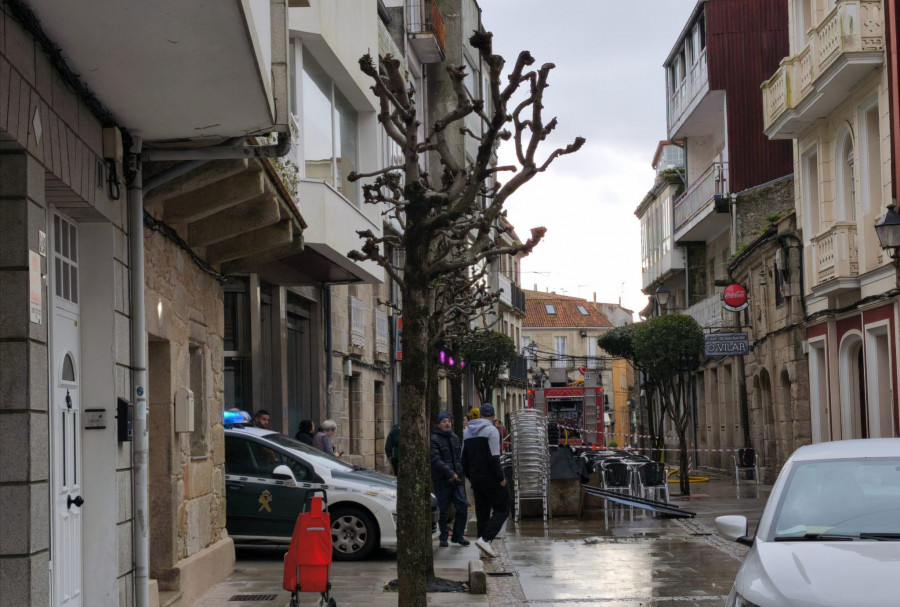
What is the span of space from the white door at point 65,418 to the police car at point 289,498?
659 cm

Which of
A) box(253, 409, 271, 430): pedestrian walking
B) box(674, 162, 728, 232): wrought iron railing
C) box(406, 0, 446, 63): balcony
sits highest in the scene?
box(406, 0, 446, 63): balcony

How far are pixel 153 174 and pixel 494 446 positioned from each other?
22.9ft

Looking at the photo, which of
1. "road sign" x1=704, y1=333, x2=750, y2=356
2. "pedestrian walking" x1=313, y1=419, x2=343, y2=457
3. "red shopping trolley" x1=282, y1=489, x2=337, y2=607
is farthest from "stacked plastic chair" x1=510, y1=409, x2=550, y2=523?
"red shopping trolley" x1=282, y1=489, x2=337, y2=607

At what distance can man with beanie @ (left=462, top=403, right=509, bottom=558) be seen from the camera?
1473 cm

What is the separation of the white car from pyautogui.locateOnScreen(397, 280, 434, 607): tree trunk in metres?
3.06

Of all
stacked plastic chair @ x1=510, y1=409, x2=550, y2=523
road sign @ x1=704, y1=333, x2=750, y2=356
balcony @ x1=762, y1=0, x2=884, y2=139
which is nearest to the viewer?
stacked plastic chair @ x1=510, y1=409, x2=550, y2=523

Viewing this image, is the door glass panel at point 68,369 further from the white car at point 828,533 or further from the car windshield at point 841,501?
the car windshield at point 841,501

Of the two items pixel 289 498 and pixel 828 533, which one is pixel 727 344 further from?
pixel 828 533

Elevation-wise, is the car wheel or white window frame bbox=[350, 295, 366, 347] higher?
white window frame bbox=[350, 295, 366, 347]

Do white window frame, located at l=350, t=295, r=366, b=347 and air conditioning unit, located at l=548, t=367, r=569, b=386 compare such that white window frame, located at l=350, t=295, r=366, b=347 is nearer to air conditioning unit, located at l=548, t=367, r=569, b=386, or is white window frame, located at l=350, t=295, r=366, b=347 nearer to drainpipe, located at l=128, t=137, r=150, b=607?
drainpipe, located at l=128, t=137, r=150, b=607

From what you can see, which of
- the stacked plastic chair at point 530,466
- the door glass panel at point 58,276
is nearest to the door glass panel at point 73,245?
the door glass panel at point 58,276

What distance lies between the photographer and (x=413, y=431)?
987 cm

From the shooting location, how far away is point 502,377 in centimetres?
6356

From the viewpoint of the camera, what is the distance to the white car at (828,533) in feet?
18.4
